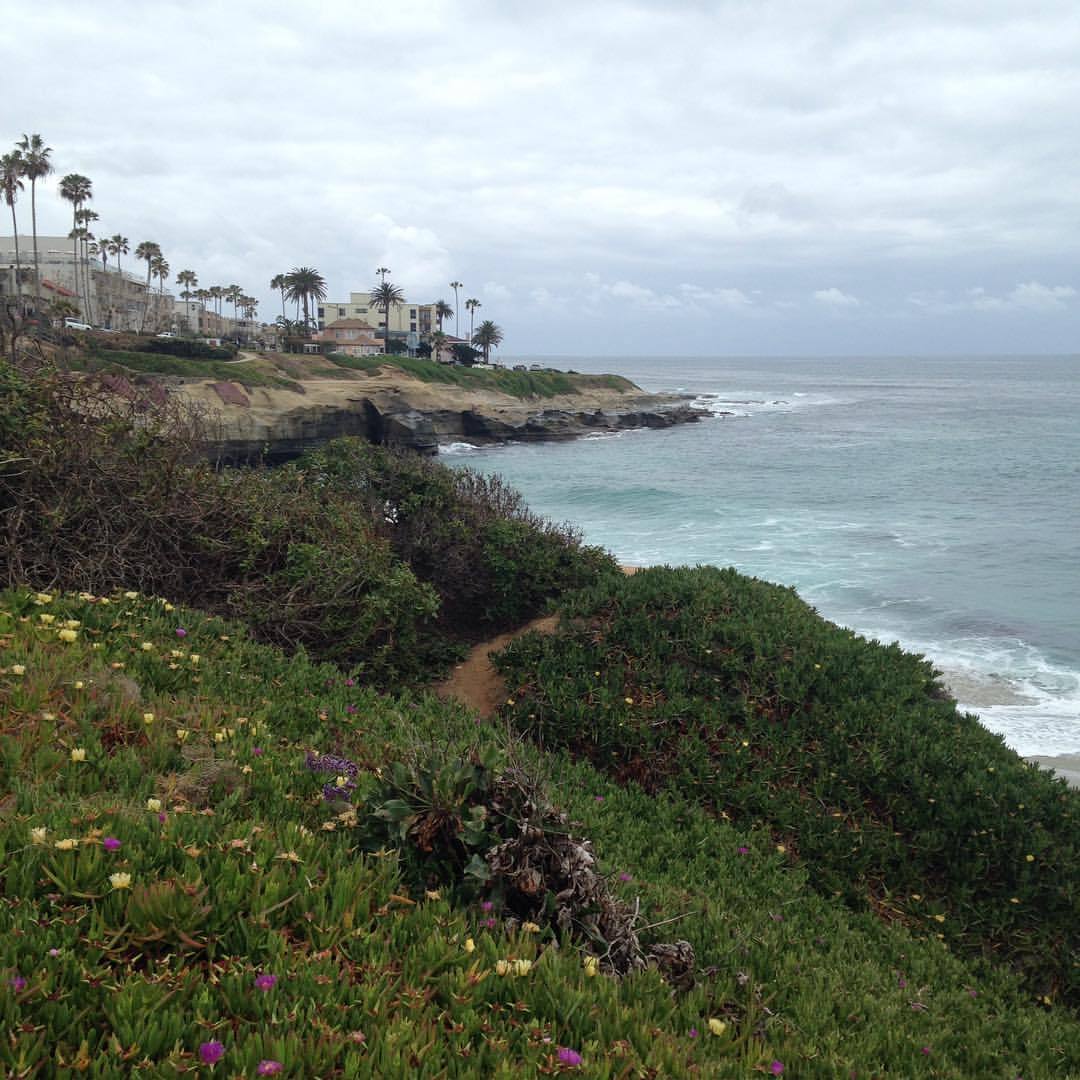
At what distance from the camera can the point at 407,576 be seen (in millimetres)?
11148

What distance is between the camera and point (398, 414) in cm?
5806

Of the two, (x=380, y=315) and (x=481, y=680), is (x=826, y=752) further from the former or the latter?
(x=380, y=315)

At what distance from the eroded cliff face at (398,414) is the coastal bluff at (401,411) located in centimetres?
7

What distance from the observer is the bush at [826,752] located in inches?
280

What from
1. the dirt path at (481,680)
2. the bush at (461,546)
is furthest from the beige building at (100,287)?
the dirt path at (481,680)

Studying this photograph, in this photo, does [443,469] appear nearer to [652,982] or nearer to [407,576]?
[407,576]

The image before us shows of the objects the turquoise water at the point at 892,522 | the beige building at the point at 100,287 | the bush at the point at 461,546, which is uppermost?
the beige building at the point at 100,287

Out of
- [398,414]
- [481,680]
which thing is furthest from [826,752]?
[398,414]

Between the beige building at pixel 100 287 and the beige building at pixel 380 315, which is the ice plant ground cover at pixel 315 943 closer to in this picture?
the beige building at pixel 100 287

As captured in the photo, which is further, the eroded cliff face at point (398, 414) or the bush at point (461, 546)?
the eroded cliff face at point (398, 414)

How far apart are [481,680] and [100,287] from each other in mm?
96112

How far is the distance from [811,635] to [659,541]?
20.9 metres

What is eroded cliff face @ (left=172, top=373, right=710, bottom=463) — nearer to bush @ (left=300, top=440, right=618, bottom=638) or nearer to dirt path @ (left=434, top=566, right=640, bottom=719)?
bush @ (left=300, top=440, right=618, bottom=638)

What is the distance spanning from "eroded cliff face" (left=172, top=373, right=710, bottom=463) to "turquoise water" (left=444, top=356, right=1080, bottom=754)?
4.35 metres
